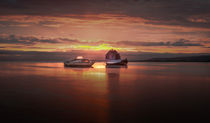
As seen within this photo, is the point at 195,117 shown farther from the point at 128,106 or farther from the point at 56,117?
the point at 56,117

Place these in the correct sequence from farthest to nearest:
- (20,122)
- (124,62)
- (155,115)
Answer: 1. (124,62)
2. (155,115)
3. (20,122)

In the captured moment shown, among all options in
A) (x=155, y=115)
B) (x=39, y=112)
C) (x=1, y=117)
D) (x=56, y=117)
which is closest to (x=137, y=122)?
(x=155, y=115)

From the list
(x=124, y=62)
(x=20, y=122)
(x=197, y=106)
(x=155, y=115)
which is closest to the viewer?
(x=20, y=122)

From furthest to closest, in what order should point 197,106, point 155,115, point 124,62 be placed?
1. point 124,62
2. point 197,106
3. point 155,115

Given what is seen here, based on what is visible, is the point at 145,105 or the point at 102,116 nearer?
the point at 102,116

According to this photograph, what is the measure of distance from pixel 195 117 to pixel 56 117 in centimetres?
622

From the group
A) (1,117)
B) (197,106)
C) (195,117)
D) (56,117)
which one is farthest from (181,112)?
(1,117)

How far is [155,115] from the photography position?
9.57m

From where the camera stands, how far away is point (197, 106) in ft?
37.7

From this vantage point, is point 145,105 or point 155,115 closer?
point 155,115

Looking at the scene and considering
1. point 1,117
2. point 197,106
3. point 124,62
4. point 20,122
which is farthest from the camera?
point 124,62

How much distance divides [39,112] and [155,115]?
5524 millimetres

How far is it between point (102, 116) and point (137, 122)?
5.67 ft

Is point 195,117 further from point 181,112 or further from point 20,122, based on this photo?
point 20,122
